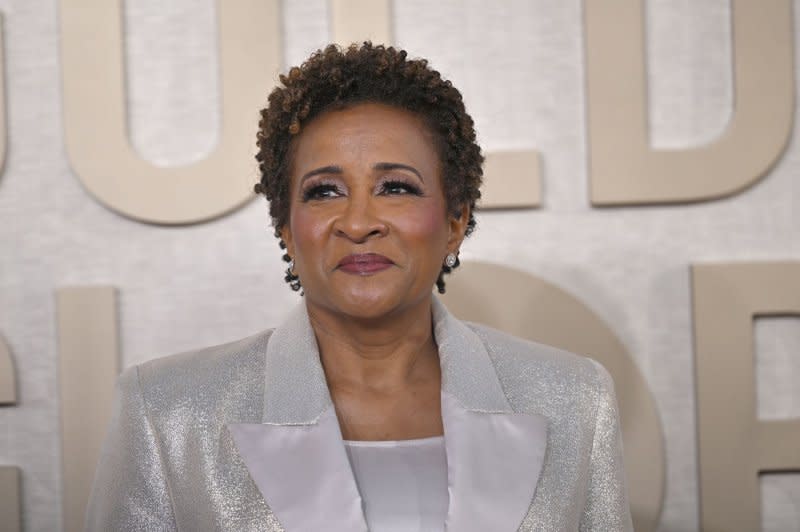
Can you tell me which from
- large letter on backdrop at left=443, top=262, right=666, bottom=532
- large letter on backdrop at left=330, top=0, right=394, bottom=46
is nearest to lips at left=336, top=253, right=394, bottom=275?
large letter on backdrop at left=443, top=262, right=666, bottom=532

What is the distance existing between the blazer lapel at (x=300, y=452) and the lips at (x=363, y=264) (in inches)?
7.0

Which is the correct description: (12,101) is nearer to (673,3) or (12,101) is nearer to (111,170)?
(111,170)

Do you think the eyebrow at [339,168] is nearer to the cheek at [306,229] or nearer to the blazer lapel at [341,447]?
the cheek at [306,229]

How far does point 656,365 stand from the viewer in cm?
245

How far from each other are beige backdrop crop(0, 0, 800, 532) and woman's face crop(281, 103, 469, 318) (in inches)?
32.1

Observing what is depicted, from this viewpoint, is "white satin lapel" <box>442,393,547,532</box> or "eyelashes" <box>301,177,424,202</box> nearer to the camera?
"white satin lapel" <box>442,393,547,532</box>

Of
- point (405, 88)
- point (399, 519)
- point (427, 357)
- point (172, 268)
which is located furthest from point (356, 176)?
point (172, 268)

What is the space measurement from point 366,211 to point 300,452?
1.32ft

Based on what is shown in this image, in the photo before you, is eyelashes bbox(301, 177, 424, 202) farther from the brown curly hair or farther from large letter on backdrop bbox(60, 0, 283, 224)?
large letter on backdrop bbox(60, 0, 283, 224)

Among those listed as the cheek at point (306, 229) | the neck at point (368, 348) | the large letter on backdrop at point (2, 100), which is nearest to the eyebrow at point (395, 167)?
the cheek at point (306, 229)

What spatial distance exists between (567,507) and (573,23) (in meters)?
1.36

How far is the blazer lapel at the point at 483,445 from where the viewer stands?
151 cm

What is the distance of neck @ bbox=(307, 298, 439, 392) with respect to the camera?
1.66 m

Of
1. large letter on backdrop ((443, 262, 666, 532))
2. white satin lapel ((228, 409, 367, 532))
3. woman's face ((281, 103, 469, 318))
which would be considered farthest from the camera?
large letter on backdrop ((443, 262, 666, 532))
